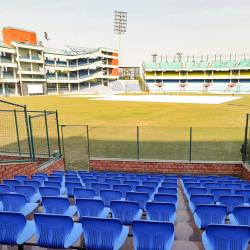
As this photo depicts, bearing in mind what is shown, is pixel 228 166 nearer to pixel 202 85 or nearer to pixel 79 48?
pixel 202 85

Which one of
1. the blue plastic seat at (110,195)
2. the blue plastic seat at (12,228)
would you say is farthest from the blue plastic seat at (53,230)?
the blue plastic seat at (110,195)

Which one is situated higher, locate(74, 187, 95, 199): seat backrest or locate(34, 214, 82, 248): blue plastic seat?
locate(34, 214, 82, 248): blue plastic seat

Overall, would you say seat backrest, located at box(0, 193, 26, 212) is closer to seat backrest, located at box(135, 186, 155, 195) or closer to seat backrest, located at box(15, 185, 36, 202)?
seat backrest, located at box(15, 185, 36, 202)

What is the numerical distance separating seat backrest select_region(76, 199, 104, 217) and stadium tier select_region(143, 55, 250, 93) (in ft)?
Answer: 322

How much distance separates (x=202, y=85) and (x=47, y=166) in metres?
99.3

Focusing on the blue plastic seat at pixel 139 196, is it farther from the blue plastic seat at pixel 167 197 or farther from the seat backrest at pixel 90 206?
the seat backrest at pixel 90 206

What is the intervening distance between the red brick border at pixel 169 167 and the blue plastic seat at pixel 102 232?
9687 millimetres

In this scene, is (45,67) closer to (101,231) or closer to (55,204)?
(55,204)

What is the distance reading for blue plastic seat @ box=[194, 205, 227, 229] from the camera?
15.2 ft

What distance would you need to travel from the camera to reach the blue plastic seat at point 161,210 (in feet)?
15.3

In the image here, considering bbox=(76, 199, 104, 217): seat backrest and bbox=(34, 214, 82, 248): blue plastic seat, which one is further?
bbox=(76, 199, 104, 217): seat backrest

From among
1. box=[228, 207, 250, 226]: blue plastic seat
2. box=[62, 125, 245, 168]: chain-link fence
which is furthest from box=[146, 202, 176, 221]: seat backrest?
box=[62, 125, 245, 168]: chain-link fence

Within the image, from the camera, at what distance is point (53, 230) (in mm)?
4020

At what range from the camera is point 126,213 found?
4895 millimetres
